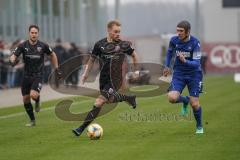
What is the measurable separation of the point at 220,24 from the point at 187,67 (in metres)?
54.1

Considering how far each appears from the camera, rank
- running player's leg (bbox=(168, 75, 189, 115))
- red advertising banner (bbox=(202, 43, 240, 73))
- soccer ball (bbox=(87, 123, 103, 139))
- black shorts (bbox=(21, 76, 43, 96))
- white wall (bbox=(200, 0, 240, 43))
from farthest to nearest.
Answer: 1. white wall (bbox=(200, 0, 240, 43))
2. red advertising banner (bbox=(202, 43, 240, 73))
3. black shorts (bbox=(21, 76, 43, 96))
4. running player's leg (bbox=(168, 75, 189, 115))
5. soccer ball (bbox=(87, 123, 103, 139))

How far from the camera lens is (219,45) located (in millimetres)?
55125

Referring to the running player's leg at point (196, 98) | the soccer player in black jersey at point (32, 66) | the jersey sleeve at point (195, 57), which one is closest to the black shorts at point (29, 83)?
the soccer player in black jersey at point (32, 66)

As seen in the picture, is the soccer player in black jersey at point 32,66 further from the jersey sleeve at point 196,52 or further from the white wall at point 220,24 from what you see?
the white wall at point 220,24

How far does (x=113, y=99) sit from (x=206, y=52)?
40.5 m

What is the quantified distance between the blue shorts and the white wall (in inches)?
2094

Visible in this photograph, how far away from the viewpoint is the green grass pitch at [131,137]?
12406mm

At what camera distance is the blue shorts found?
50.1 ft

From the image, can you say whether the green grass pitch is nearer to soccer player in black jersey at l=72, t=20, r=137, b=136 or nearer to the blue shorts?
soccer player in black jersey at l=72, t=20, r=137, b=136

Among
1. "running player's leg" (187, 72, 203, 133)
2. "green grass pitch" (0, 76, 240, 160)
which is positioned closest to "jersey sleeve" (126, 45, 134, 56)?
"running player's leg" (187, 72, 203, 133)

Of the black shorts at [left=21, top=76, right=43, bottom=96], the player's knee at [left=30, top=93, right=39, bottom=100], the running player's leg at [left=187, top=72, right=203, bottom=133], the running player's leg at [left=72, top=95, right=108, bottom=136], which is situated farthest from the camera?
the black shorts at [left=21, top=76, right=43, bottom=96]

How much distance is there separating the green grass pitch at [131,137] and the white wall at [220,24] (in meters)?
46.4

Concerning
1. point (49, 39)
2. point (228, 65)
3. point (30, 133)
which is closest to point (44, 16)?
point (49, 39)

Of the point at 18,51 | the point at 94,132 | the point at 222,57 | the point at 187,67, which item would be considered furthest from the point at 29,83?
the point at 222,57
